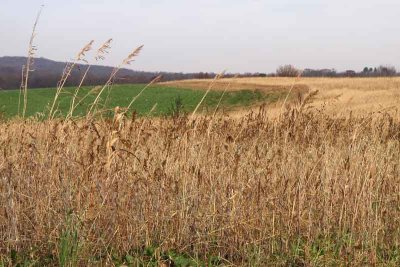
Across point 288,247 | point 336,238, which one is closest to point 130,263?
point 288,247

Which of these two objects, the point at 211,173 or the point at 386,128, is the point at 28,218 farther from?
the point at 386,128

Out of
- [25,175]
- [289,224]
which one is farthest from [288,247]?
[25,175]

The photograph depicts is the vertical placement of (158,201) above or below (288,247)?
above

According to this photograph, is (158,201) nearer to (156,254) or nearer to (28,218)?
(156,254)

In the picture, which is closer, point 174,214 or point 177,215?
point 174,214

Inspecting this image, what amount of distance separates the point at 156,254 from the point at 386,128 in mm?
6164

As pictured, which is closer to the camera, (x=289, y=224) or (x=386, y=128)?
(x=289, y=224)

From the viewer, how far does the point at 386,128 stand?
28.0ft

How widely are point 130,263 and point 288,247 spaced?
3.59 feet

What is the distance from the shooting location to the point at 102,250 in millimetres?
3414

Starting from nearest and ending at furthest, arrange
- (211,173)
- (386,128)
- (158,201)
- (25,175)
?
(158,201)
(25,175)
(211,173)
(386,128)

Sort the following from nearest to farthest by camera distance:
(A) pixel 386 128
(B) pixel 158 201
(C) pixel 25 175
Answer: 1. (B) pixel 158 201
2. (C) pixel 25 175
3. (A) pixel 386 128

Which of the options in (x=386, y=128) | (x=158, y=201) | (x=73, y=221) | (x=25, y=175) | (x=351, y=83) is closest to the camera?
(x=73, y=221)

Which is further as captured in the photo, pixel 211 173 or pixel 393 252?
pixel 211 173
